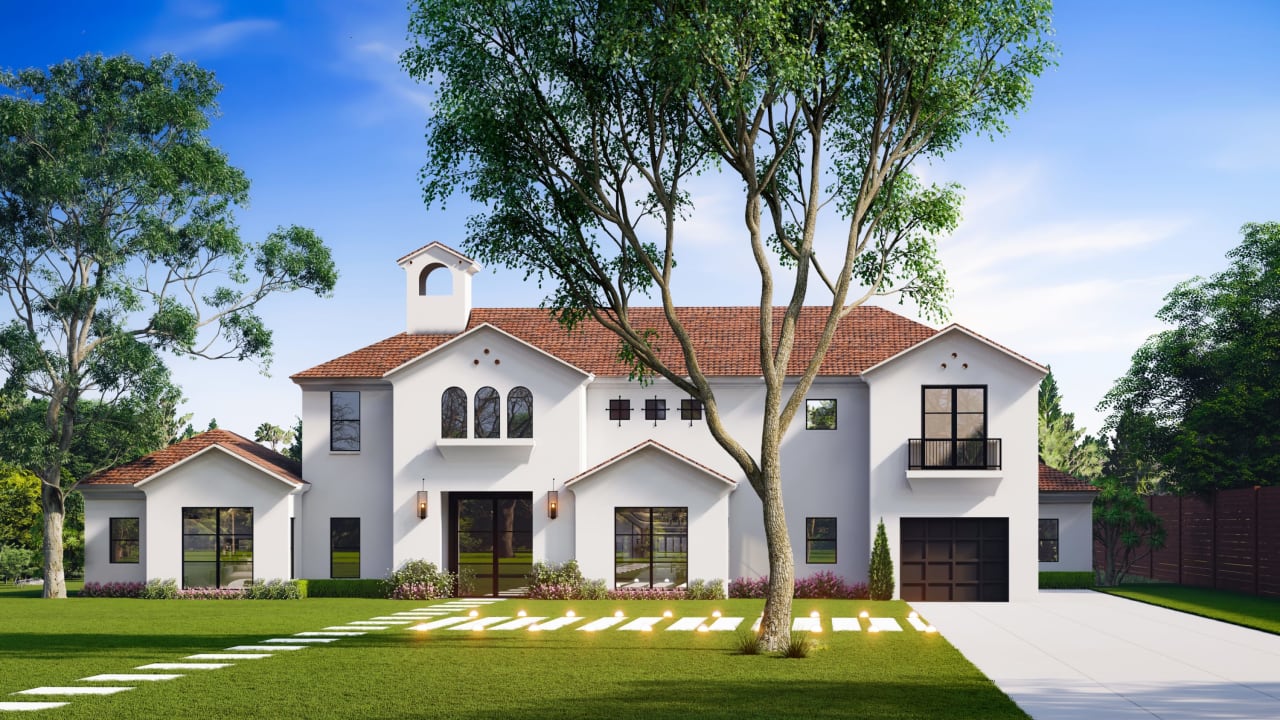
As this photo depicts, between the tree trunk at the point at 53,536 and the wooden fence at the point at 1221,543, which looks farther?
the tree trunk at the point at 53,536

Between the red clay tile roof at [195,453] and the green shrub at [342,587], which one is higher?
the red clay tile roof at [195,453]

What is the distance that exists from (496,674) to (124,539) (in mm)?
19482

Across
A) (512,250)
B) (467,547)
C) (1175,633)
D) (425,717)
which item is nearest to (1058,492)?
(1175,633)

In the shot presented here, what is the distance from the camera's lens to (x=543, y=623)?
22.2m

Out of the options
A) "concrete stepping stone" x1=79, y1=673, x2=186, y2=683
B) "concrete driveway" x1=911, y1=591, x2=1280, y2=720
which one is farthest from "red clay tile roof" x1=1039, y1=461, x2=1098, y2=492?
"concrete stepping stone" x1=79, y1=673, x2=186, y2=683

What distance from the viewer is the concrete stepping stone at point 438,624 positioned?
2166 cm

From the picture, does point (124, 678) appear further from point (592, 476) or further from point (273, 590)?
point (592, 476)

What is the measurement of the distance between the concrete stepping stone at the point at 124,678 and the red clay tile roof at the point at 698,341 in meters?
15.5

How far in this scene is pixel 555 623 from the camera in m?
22.2

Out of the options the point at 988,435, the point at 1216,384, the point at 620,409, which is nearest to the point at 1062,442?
the point at 1216,384

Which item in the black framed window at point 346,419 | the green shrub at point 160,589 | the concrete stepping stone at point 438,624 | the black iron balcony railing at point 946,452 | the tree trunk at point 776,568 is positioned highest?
the black framed window at point 346,419

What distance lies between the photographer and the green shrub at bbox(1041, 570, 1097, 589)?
3264cm

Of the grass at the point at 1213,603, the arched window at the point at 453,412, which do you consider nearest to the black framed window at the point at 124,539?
the arched window at the point at 453,412

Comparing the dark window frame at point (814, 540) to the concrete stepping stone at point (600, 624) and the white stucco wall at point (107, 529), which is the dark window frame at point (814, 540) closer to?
the concrete stepping stone at point (600, 624)
